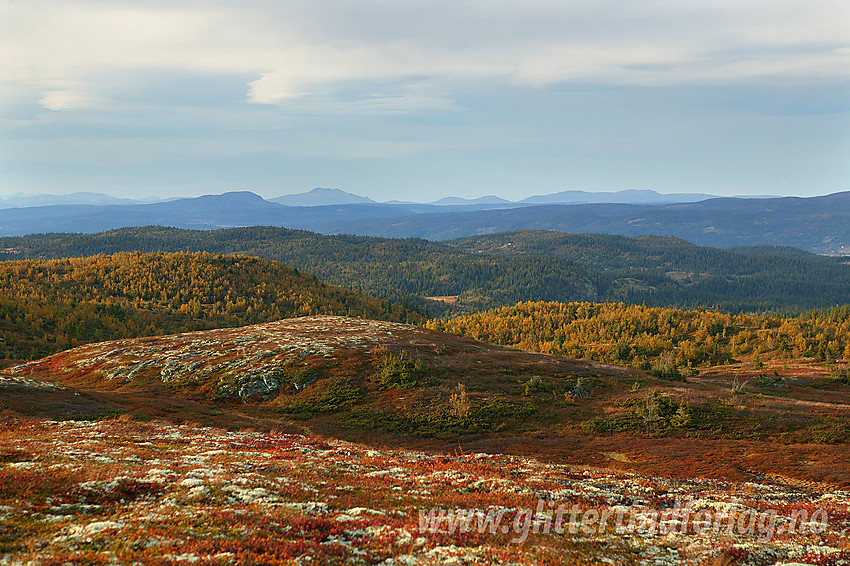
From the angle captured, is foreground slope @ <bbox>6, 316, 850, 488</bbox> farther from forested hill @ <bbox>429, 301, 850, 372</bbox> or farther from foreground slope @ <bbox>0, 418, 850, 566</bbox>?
forested hill @ <bbox>429, 301, 850, 372</bbox>

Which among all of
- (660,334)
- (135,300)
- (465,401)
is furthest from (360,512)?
(135,300)

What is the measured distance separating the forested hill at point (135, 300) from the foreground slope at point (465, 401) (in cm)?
5176

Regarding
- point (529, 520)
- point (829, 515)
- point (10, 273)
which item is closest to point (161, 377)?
point (529, 520)

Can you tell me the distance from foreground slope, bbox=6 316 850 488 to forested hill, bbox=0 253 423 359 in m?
51.8

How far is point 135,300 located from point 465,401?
151164 mm

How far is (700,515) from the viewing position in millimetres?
17859

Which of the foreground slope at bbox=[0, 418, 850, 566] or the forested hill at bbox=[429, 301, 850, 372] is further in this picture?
the forested hill at bbox=[429, 301, 850, 372]

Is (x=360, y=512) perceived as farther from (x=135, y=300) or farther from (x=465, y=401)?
(x=135, y=300)

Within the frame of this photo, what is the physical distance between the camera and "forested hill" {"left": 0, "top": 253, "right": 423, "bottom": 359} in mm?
106250

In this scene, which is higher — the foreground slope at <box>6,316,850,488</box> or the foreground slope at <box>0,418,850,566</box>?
the foreground slope at <box>0,418,850,566</box>

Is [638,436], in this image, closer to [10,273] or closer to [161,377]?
[161,377]

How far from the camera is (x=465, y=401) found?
42750 millimetres

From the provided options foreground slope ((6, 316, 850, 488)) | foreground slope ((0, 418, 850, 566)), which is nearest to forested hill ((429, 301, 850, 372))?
foreground slope ((6, 316, 850, 488))

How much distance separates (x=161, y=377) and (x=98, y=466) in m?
38.8
